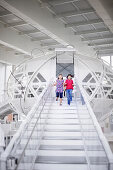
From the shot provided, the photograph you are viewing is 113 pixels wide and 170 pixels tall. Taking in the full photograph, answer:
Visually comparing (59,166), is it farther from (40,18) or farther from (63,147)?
(40,18)

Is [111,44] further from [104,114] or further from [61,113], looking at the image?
[61,113]

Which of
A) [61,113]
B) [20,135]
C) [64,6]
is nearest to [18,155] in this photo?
[20,135]

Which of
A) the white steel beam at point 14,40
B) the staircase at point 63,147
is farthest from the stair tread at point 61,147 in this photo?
the white steel beam at point 14,40

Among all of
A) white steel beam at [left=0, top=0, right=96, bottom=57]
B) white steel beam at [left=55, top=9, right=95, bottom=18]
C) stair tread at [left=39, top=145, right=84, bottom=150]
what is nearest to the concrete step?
stair tread at [left=39, top=145, right=84, bottom=150]

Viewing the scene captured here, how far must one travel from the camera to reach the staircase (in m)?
5.01

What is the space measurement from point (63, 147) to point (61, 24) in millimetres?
10791

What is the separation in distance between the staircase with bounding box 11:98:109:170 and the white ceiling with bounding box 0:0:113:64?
568 centimetres

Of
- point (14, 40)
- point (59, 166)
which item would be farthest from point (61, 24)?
point (59, 166)

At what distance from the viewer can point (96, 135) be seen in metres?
5.34

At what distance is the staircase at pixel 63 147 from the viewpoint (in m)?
5.01

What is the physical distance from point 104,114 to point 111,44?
953 cm

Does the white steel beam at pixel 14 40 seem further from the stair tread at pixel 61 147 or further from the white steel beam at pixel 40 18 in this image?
the stair tread at pixel 61 147

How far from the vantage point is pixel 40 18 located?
44.1 feet

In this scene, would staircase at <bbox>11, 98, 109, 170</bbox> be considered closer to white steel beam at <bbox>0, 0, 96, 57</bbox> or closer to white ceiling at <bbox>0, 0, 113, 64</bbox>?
white steel beam at <bbox>0, 0, 96, 57</bbox>
